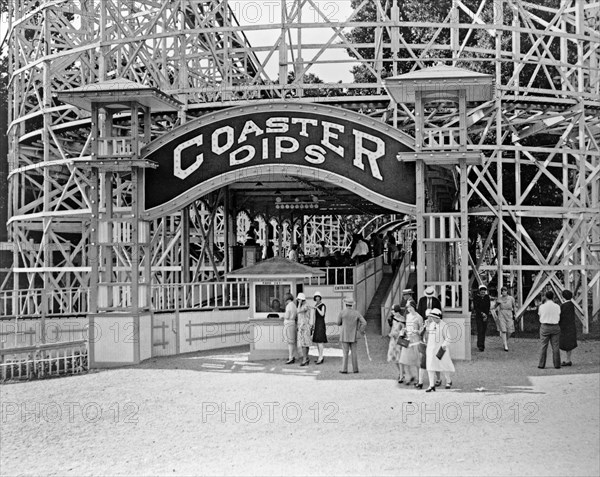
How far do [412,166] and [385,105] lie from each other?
693cm

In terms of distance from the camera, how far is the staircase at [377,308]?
20.9 metres

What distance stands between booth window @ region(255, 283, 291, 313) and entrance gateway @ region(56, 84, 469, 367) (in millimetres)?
2438

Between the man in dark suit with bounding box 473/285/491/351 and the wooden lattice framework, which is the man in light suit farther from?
the wooden lattice framework

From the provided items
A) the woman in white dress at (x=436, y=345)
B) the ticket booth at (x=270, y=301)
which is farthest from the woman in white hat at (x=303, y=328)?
the woman in white dress at (x=436, y=345)

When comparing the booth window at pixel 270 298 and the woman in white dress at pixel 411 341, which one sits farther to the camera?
the booth window at pixel 270 298

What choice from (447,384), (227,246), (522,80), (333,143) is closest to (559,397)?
(447,384)

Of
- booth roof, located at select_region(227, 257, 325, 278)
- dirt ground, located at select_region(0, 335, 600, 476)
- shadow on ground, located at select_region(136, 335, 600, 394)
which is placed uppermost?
booth roof, located at select_region(227, 257, 325, 278)

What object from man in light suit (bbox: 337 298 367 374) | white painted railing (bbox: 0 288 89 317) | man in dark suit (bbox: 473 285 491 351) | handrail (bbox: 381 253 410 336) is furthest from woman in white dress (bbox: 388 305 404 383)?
white painted railing (bbox: 0 288 89 317)

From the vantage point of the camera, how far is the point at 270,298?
652 inches

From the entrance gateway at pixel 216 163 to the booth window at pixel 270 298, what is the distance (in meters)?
2.44

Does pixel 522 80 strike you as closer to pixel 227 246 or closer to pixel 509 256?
pixel 509 256

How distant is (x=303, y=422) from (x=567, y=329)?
6.97 metres

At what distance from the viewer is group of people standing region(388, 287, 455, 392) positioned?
40.9 feet

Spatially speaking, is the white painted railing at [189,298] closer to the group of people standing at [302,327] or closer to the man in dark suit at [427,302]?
the group of people standing at [302,327]
